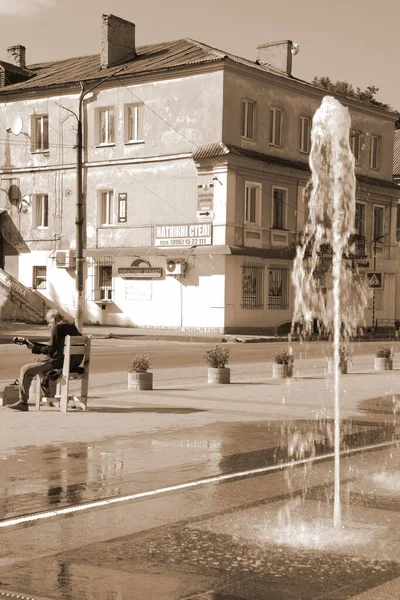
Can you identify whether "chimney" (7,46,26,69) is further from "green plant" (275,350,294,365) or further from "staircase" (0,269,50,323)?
"green plant" (275,350,294,365)

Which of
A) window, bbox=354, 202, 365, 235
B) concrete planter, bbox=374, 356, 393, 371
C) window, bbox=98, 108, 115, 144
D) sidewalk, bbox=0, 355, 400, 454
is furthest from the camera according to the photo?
window, bbox=354, 202, 365, 235

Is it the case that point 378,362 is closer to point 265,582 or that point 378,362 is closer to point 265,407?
point 265,407

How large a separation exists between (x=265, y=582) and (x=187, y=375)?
50.7 ft

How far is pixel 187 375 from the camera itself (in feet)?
68.1

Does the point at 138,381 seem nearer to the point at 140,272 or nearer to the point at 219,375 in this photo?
the point at 219,375

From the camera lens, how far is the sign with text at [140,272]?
41.4 metres

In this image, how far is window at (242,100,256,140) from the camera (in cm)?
4100

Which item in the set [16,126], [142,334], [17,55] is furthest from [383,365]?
[17,55]

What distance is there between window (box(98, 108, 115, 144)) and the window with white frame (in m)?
6.78

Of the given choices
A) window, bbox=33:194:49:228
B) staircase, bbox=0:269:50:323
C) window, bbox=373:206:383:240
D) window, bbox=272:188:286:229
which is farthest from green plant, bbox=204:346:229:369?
window, bbox=373:206:383:240

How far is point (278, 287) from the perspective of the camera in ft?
141

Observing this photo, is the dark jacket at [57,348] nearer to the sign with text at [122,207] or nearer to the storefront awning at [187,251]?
the storefront awning at [187,251]

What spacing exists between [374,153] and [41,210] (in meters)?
16.9

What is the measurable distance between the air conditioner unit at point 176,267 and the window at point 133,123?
5850mm
